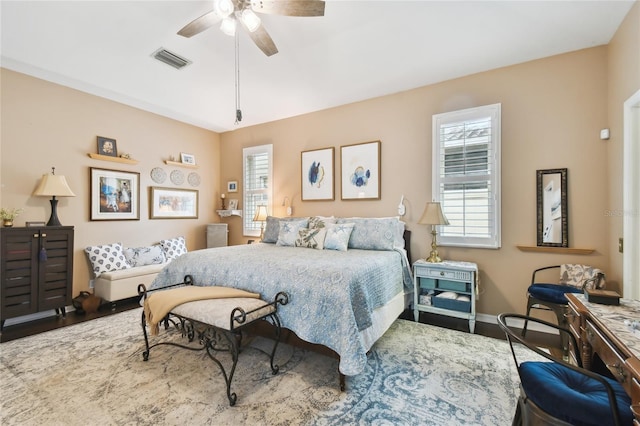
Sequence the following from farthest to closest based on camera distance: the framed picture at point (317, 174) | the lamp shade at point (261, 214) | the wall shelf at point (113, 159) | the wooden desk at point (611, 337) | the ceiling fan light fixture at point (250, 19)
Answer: the lamp shade at point (261, 214), the framed picture at point (317, 174), the wall shelf at point (113, 159), the ceiling fan light fixture at point (250, 19), the wooden desk at point (611, 337)

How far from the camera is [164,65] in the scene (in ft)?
10.8

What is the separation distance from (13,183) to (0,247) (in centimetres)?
80

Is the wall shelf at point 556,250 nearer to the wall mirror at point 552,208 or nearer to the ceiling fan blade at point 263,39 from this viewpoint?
the wall mirror at point 552,208

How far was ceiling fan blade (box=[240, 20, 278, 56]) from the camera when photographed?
7.46 ft

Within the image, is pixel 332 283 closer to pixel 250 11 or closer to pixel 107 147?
pixel 250 11

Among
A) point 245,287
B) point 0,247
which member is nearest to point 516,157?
point 245,287

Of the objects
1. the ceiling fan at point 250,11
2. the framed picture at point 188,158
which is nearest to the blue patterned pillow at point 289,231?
the ceiling fan at point 250,11

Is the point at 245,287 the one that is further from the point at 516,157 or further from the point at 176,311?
the point at 516,157

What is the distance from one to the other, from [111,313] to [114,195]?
1.72 meters

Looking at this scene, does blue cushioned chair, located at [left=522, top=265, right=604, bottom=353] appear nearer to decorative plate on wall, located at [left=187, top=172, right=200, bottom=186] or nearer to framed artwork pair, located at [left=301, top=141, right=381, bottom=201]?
framed artwork pair, located at [left=301, top=141, right=381, bottom=201]

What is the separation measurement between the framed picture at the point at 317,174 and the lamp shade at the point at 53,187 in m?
3.13

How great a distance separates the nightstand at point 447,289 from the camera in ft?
9.71

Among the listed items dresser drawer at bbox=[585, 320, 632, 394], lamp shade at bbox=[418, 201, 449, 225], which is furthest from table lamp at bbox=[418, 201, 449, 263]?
dresser drawer at bbox=[585, 320, 632, 394]

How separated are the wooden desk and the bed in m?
1.21
